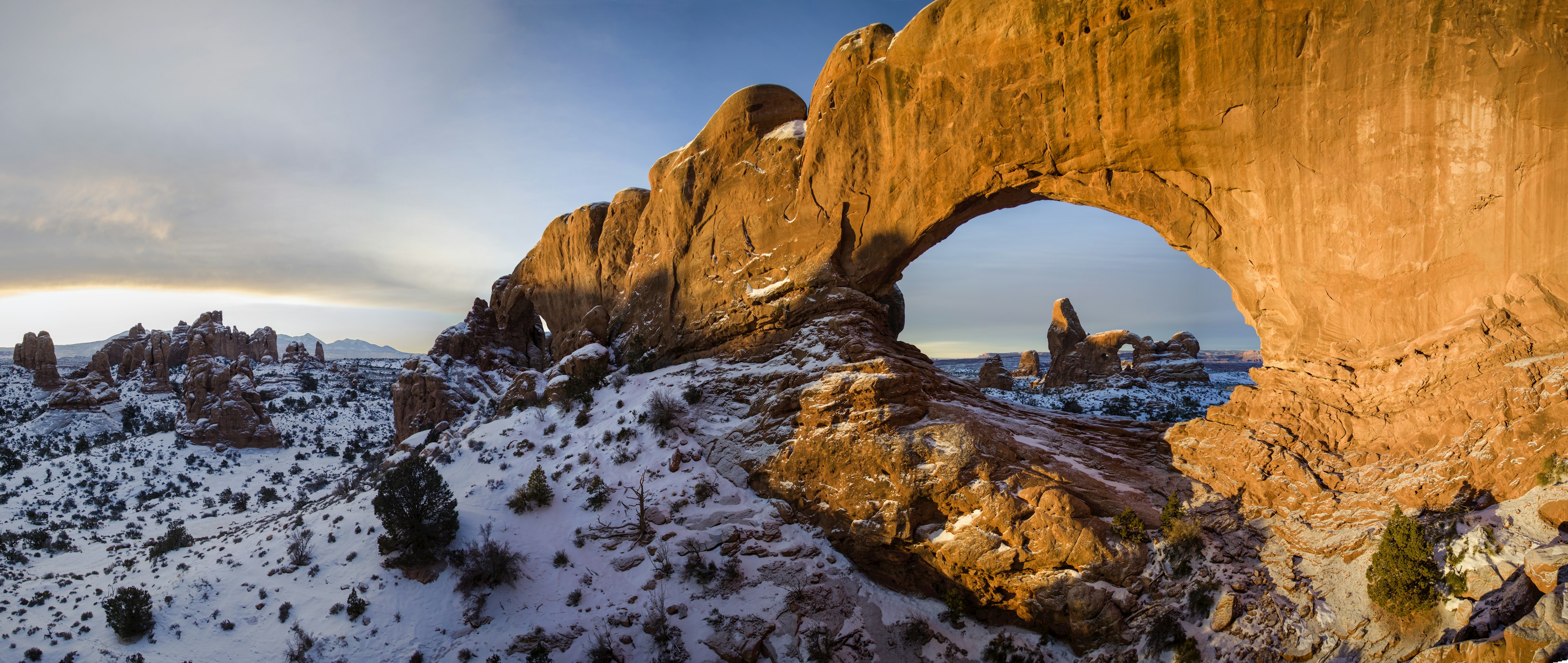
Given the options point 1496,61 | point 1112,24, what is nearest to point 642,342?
point 1112,24

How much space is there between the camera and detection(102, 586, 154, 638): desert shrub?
56.8 ft

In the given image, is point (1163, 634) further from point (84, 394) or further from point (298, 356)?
point (298, 356)

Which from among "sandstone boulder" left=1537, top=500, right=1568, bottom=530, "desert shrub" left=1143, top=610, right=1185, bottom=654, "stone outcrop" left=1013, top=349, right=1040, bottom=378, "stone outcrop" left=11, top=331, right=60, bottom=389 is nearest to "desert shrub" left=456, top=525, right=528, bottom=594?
"desert shrub" left=1143, top=610, right=1185, bottom=654

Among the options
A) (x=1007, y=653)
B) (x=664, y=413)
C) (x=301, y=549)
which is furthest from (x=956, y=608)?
(x=301, y=549)

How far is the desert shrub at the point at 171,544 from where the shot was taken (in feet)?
77.3

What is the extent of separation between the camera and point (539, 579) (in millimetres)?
16812

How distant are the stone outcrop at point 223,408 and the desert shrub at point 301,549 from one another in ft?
122

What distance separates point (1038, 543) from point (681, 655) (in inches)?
333

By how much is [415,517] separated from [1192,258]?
71.3 ft

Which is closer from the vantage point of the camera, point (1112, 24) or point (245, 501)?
point (1112, 24)

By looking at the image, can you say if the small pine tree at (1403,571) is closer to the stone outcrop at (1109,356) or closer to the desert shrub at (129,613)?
the desert shrub at (129,613)

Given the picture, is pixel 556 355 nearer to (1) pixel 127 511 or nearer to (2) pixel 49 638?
(2) pixel 49 638

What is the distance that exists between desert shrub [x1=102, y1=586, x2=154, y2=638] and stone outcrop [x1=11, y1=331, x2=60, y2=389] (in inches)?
2539

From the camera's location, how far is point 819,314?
19.0 m
